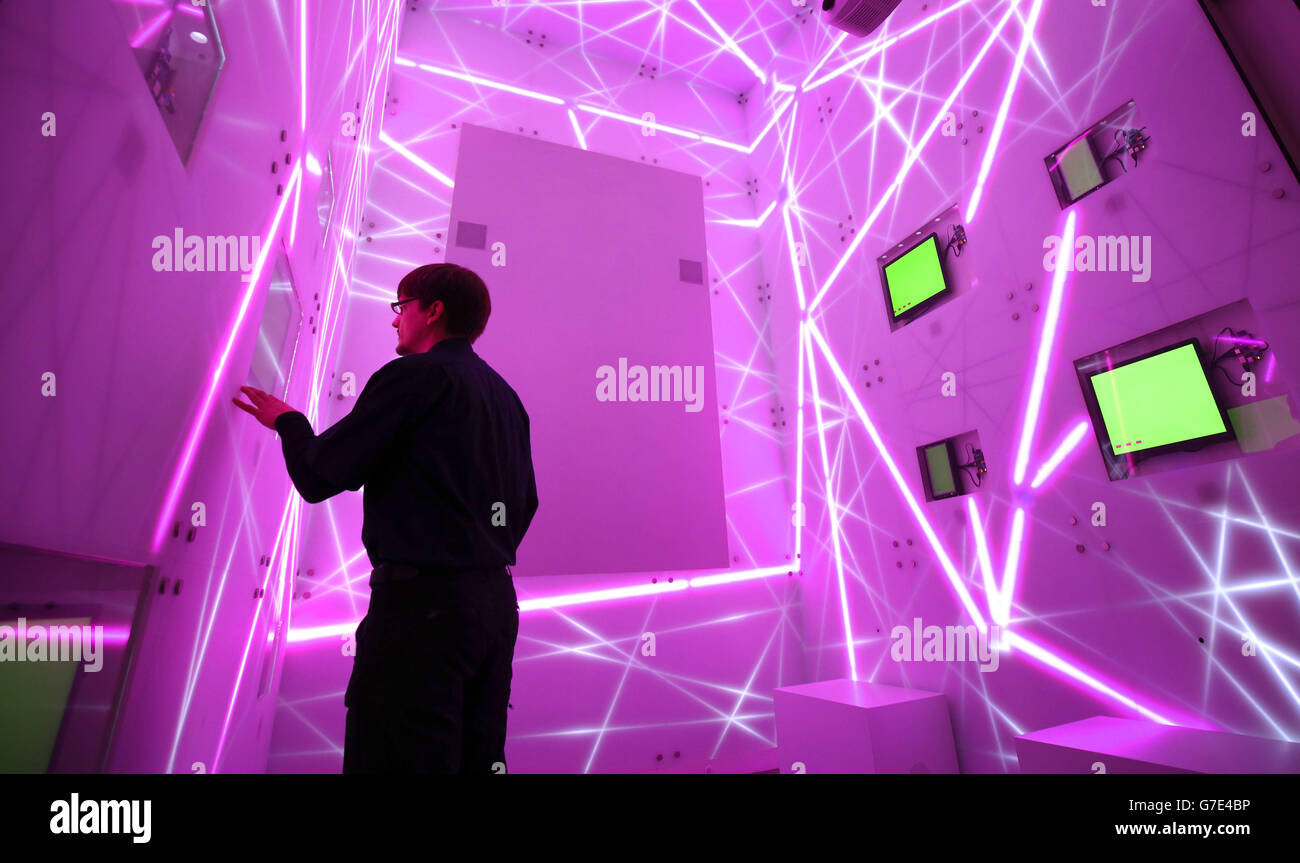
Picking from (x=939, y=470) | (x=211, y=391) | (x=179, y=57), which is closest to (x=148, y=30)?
(x=179, y=57)

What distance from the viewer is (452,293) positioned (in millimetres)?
1525

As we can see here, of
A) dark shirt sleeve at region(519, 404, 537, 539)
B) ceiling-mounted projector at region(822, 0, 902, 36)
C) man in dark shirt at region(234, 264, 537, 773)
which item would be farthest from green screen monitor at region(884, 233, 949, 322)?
man in dark shirt at region(234, 264, 537, 773)

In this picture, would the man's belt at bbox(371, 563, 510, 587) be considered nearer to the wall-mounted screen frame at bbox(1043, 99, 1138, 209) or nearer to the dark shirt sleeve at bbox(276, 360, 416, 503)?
the dark shirt sleeve at bbox(276, 360, 416, 503)

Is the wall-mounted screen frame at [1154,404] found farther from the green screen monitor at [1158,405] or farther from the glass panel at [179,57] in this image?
the glass panel at [179,57]

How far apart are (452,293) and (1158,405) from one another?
212cm

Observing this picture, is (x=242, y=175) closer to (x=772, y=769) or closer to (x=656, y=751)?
(x=656, y=751)

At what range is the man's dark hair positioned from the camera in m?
1.52

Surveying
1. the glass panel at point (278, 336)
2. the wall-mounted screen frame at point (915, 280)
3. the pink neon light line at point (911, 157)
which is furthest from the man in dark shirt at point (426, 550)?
the pink neon light line at point (911, 157)

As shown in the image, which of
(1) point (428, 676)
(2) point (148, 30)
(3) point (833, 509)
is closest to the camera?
(2) point (148, 30)

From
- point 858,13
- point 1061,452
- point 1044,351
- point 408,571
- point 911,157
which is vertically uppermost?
point 858,13

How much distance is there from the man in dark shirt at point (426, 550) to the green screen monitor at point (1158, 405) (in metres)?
1.95

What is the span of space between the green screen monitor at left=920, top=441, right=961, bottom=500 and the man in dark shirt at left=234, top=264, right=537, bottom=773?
1.96 m

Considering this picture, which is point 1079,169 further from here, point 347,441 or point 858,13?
point 347,441
